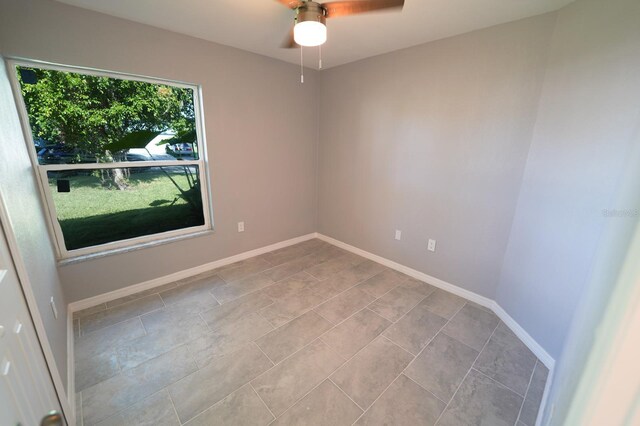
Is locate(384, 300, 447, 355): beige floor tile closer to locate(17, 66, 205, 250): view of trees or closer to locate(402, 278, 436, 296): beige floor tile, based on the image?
locate(402, 278, 436, 296): beige floor tile

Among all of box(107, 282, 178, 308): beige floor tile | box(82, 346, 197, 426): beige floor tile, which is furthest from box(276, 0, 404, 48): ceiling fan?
box(107, 282, 178, 308): beige floor tile

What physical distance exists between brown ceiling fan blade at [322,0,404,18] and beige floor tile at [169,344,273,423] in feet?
7.39

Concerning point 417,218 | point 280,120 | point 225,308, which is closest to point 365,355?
point 225,308

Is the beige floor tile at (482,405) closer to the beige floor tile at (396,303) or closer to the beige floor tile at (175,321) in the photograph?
the beige floor tile at (396,303)

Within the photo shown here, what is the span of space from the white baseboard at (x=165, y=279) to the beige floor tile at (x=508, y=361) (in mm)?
2563

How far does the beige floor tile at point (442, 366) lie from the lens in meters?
1.61

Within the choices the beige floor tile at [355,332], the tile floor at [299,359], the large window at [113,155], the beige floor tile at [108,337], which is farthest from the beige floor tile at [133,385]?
the large window at [113,155]

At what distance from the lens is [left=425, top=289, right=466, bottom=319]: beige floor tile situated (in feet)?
7.60

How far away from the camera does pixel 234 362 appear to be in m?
1.76

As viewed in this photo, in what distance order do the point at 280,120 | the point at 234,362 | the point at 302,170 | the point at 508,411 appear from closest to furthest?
the point at 508,411
the point at 234,362
the point at 280,120
the point at 302,170

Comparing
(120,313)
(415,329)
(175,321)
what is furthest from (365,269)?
(120,313)

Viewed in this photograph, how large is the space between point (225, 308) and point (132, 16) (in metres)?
2.51

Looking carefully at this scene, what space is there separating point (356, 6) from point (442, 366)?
2337 mm

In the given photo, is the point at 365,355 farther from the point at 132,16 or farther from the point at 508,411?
the point at 132,16
